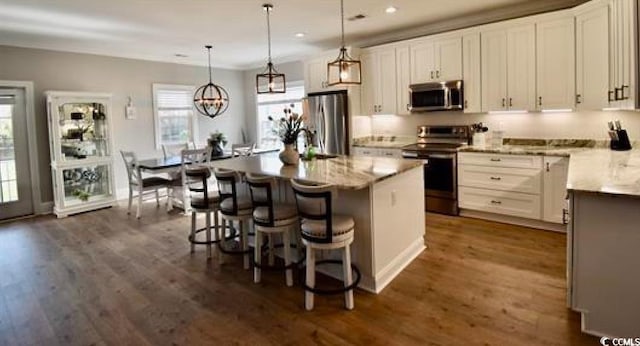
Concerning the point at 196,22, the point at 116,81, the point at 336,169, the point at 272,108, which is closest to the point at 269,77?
the point at 336,169

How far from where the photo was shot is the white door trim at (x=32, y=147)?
5832 millimetres

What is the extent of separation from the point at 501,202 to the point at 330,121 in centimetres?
282

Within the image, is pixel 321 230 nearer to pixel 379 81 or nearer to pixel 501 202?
pixel 501 202

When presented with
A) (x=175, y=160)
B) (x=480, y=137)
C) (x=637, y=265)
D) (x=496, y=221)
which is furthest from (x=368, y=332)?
(x=175, y=160)

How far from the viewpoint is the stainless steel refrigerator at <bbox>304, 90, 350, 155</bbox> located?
607 cm

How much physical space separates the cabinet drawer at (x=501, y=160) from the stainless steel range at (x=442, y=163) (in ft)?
0.49

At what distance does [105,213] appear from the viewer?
6.02 m

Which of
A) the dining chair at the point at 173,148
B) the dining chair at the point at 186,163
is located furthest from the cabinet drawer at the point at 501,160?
the dining chair at the point at 173,148

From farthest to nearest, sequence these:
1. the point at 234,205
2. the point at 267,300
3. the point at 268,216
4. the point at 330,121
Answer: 1. the point at 330,121
2. the point at 234,205
3. the point at 268,216
4. the point at 267,300

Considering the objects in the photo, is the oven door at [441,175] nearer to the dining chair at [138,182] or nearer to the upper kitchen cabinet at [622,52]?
the upper kitchen cabinet at [622,52]

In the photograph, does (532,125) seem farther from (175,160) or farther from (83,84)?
(83,84)

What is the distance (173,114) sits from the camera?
777cm

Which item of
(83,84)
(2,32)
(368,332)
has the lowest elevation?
(368,332)

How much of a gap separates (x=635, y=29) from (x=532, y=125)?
186cm
